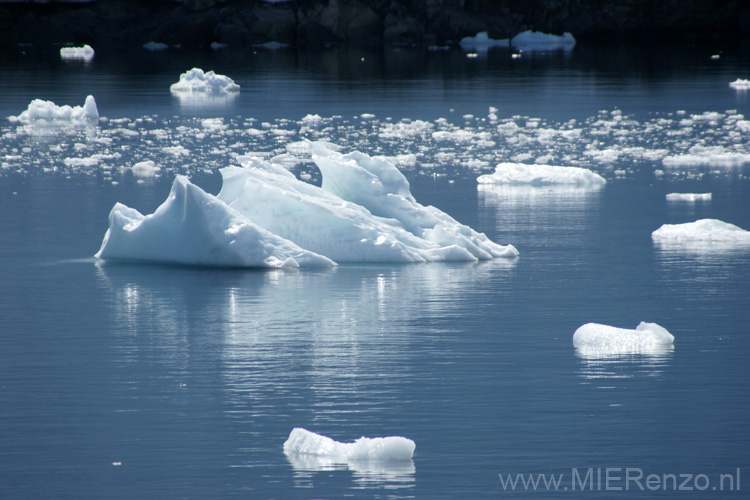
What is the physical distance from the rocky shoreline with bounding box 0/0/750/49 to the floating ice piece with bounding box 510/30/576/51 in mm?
1175

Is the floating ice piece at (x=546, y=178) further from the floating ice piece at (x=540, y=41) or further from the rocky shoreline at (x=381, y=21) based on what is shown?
the rocky shoreline at (x=381, y=21)

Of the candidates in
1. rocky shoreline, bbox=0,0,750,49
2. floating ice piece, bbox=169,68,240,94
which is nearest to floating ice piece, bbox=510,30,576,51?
rocky shoreline, bbox=0,0,750,49

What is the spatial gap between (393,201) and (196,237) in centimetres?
195

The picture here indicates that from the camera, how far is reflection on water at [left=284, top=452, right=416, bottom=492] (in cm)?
520

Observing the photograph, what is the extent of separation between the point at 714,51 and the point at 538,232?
41.1 meters

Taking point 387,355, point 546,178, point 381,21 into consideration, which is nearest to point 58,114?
point 546,178

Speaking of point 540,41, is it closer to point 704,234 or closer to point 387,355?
point 704,234

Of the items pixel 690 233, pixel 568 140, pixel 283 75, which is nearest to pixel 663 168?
pixel 568 140

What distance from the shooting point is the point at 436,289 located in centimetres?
909

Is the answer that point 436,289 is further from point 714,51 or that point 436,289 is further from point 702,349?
point 714,51

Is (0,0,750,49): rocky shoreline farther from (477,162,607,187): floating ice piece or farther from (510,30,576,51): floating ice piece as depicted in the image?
(477,162,607,187): floating ice piece

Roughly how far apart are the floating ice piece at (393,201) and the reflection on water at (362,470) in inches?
198

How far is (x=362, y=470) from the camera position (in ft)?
17.6

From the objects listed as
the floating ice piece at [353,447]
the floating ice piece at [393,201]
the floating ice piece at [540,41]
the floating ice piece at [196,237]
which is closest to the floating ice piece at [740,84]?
the floating ice piece at [393,201]
